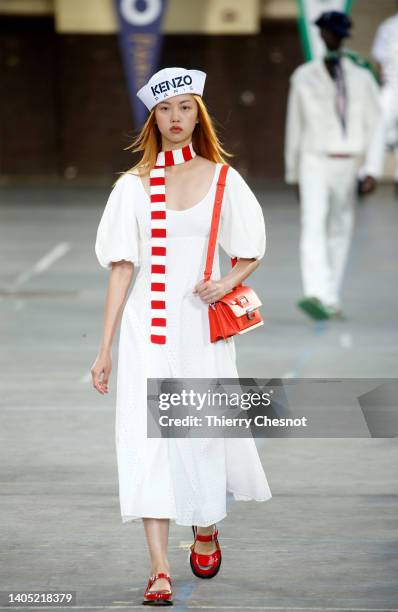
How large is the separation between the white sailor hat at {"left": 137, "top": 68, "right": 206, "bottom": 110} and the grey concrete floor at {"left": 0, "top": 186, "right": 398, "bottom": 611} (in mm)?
1732

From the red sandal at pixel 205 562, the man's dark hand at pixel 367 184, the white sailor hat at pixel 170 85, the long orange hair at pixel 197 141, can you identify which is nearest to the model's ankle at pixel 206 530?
the red sandal at pixel 205 562

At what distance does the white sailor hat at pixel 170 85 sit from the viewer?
5699mm

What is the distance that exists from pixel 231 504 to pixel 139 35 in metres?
15.7

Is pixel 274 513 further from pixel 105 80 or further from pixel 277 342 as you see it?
pixel 105 80

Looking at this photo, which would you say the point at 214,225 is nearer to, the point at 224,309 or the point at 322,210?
the point at 224,309

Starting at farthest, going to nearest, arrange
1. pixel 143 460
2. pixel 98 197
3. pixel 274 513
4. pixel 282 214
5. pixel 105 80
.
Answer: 1. pixel 105 80
2. pixel 98 197
3. pixel 282 214
4. pixel 274 513
5. pixel 143 460

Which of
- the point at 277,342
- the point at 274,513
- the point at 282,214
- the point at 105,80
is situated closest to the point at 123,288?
the point at 274,513

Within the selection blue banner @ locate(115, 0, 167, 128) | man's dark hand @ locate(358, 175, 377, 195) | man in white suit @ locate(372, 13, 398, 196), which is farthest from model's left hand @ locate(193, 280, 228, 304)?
man in white suit @ locate(372, 13, 398, 196)

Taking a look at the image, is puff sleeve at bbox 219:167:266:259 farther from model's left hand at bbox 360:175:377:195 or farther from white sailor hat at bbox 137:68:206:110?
model's left hand at bbox 360:175:377:195

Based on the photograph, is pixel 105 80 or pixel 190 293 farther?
pixel 105 80

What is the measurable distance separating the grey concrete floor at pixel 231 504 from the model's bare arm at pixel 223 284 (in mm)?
1041

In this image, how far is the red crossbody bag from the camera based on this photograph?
568cm

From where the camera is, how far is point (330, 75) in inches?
484

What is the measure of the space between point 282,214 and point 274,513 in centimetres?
1485
